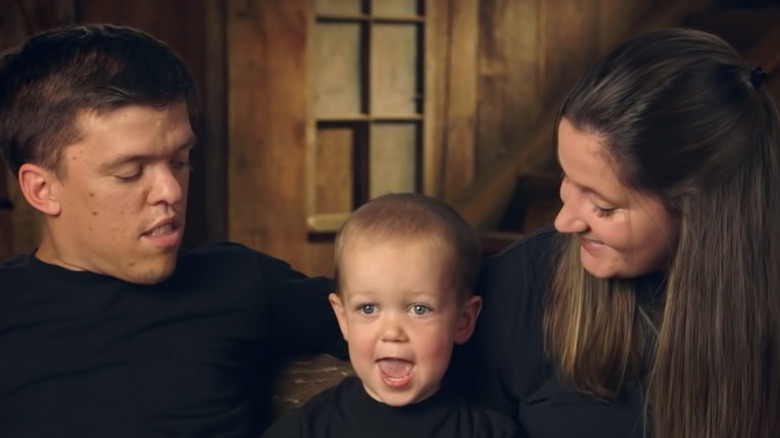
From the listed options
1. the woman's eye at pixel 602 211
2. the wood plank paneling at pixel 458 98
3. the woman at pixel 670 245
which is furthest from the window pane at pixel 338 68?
the woman's eye at pixel 602 211

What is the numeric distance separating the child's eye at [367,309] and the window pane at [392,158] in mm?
3400

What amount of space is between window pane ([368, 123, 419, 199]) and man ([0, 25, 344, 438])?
10.6ft

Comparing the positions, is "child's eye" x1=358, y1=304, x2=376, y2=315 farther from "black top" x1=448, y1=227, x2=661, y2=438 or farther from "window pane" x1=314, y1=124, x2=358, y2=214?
"window pane" x1=314, y1=124, x2=358, y2=214

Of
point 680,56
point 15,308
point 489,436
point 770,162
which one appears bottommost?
point 489,436

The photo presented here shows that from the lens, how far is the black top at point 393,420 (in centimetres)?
203

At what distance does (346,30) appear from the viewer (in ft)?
17.4

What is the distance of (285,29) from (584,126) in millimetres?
3135

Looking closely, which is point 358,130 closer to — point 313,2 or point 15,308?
A: point 313,2

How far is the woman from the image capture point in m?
1.88

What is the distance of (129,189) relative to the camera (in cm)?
211

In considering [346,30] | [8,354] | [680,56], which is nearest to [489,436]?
[680,56]

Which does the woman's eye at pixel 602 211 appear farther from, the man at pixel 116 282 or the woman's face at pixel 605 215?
the man at pixel 116 282

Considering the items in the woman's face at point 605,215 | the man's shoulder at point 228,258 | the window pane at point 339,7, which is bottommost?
the man's shoulder at point 228,258

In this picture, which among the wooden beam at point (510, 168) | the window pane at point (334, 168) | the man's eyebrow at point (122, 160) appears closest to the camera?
the man's eyebrow at point (122, 160)
